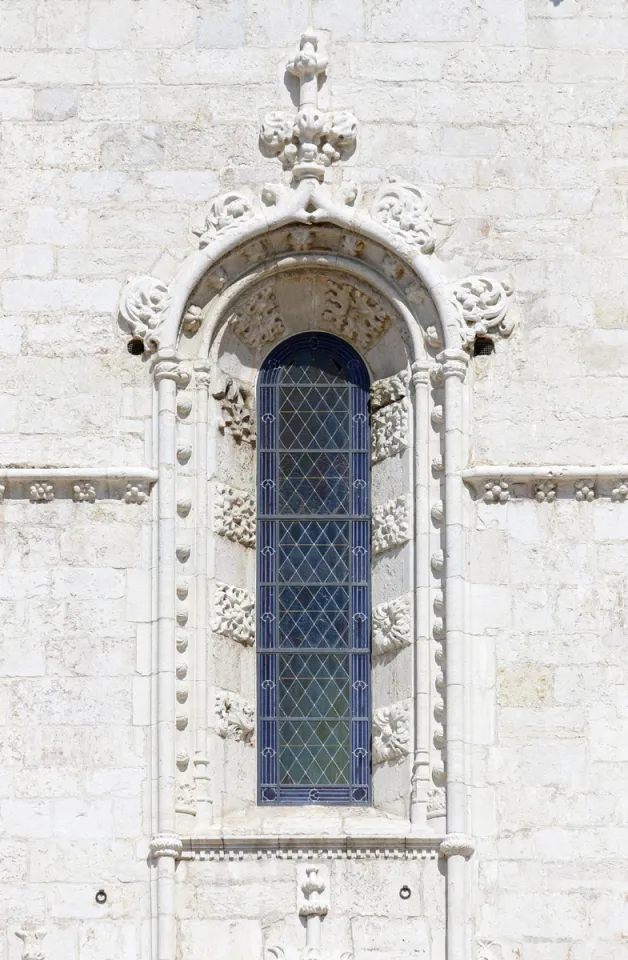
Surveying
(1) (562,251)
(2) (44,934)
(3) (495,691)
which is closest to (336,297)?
(1) (562,251)

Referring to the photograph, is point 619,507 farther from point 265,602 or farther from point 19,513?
point 19,513

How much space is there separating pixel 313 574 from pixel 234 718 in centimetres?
109

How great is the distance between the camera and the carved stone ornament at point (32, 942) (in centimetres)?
1875

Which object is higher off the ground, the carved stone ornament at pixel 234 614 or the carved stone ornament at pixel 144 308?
the carved stone ornament at pixel 144 308

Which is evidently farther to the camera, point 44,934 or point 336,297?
point 336,297

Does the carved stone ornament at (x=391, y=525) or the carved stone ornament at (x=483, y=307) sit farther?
the carved stone ornament at (x=483, y=307)

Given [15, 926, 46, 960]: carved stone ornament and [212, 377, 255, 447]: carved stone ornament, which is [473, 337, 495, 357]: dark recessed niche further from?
[15, 926, 46, 960]: carved stone ornament

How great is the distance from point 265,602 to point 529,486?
1.84 meters

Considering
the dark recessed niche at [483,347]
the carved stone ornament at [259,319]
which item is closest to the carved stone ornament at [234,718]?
the carved stone ornament at [259,319]

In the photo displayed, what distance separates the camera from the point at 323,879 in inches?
746

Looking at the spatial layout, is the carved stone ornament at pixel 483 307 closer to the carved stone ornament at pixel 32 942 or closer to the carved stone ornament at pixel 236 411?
the carved stone ornament at pixel 236 411

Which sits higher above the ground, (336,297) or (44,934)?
(336,297)

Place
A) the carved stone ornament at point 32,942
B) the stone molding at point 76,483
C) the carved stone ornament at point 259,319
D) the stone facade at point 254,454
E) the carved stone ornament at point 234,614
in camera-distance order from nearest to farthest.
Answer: the carved stone ornament at point 32,942 → the stone facade at point 254,454 → the stone molding at point 76,483 → the carved stone ornament at point 234,614 → the carved stone ornament at point 259,319

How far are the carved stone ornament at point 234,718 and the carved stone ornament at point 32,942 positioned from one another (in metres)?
1.69
